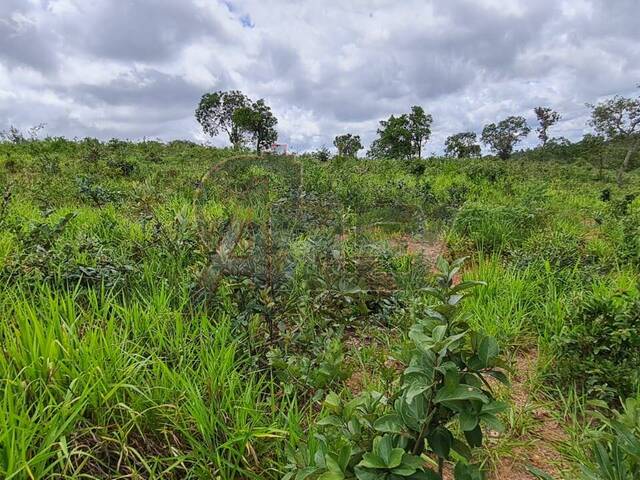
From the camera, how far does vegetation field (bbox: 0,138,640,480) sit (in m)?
1.01

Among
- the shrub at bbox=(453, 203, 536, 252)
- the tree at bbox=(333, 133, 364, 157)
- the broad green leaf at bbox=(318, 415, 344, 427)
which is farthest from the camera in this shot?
the tree at bbox=(333, 133, 364, 157)

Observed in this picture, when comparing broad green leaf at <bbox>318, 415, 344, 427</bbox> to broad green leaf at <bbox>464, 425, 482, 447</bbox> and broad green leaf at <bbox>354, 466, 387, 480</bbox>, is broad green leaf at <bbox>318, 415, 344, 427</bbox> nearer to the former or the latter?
broad green leaf at <bbox>354, 466, 387, 480</bbox>

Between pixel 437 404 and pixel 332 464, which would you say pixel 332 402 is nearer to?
pixel 332 464

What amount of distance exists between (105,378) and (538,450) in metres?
1.86

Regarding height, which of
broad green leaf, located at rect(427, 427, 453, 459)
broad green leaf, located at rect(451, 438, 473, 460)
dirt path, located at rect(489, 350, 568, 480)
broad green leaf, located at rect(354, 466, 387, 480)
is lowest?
dirt path, located at rect(489, 350, 568, 480)

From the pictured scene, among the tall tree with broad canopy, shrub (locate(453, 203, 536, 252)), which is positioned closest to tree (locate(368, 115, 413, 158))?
the tall tree with broad canopy

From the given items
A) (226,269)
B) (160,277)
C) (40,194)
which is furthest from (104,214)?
(226,269)

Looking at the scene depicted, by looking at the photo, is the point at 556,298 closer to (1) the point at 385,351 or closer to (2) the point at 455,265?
(1) the point at 385,351

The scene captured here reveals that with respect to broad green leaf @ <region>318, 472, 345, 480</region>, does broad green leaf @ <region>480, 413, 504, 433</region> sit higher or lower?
higher

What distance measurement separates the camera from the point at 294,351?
2.23 metres

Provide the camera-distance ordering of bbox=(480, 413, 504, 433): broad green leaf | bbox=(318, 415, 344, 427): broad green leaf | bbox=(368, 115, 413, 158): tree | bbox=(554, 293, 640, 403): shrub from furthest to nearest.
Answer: bbox=(368, 115, 413, 158): tree → bbox=(554, 293, 640, 403): shrub → bbox=(318, 415, 344, 427): broad green leaf → bbox=(480, 413, 504, 433): broad green leaf

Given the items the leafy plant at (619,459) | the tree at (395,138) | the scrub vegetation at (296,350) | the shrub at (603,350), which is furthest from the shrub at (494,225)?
the tree at (395,138)

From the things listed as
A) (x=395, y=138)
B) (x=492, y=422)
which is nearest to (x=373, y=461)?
(x=492, y=422)

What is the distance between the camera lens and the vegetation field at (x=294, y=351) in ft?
3.30
